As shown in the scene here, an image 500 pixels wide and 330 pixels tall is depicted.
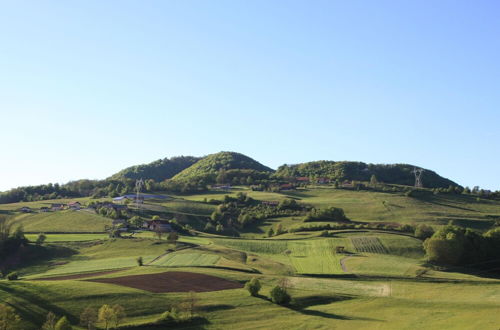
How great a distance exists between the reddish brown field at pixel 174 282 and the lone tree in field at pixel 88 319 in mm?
15428

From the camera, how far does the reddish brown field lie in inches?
3260

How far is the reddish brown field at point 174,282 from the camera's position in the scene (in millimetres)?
82812

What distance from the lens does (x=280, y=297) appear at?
7838cm


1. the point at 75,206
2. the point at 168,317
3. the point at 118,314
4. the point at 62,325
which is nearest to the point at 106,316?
the point at 118,314

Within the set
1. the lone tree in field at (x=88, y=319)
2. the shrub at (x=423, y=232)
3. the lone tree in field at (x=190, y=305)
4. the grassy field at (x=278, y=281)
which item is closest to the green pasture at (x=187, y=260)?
the grassy field at (x=278, y=281)

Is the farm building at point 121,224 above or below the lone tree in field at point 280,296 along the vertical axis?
above

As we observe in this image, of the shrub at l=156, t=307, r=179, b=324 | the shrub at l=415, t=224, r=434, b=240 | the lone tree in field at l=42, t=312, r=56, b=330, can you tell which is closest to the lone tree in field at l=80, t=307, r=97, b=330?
the lone tree in field at l=42, t=312, r=56, b=330

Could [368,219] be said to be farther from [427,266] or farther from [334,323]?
[334,323]

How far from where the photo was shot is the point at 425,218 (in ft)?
559

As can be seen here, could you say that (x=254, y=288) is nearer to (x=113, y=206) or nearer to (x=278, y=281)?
(x=278, y=281)

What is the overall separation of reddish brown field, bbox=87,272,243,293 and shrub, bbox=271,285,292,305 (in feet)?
30.9

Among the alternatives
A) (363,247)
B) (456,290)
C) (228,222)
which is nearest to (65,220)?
(228,222)

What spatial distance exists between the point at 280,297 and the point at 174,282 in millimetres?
20035

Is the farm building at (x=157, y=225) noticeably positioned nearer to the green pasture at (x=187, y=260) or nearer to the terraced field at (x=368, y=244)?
the green pasture at (x=187, y=260)
